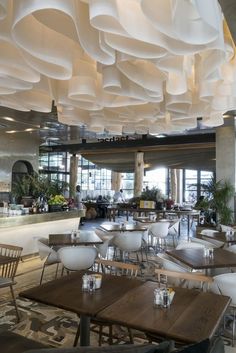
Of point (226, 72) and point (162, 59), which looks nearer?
point (162, 59)

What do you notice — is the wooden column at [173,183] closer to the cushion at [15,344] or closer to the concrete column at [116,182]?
the concrete column at [116,182]

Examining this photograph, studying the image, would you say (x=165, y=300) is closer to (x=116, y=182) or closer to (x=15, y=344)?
(x=15, y=344)

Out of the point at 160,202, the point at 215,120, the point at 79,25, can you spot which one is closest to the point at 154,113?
the point at 215,120

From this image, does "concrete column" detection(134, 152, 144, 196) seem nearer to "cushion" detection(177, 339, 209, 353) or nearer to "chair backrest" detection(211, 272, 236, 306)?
"chair backrest" detection(211, 272, 236, 306)

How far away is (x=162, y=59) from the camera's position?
1.69 metres

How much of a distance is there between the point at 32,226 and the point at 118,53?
5.28 m

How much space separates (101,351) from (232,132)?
28.1 feet

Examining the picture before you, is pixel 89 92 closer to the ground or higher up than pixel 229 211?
higher up

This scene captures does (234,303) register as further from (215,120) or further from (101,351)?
(101,351)

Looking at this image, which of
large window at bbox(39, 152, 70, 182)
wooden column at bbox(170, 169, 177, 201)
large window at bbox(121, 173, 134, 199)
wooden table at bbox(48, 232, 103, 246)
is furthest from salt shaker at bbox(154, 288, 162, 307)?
large window at bbox(121, 173, 134, 199)

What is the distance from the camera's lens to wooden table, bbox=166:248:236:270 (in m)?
3.36

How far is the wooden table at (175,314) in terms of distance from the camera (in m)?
1.80

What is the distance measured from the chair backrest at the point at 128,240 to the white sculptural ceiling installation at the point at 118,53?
3.06 m

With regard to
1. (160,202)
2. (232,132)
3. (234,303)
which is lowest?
(234,303)
